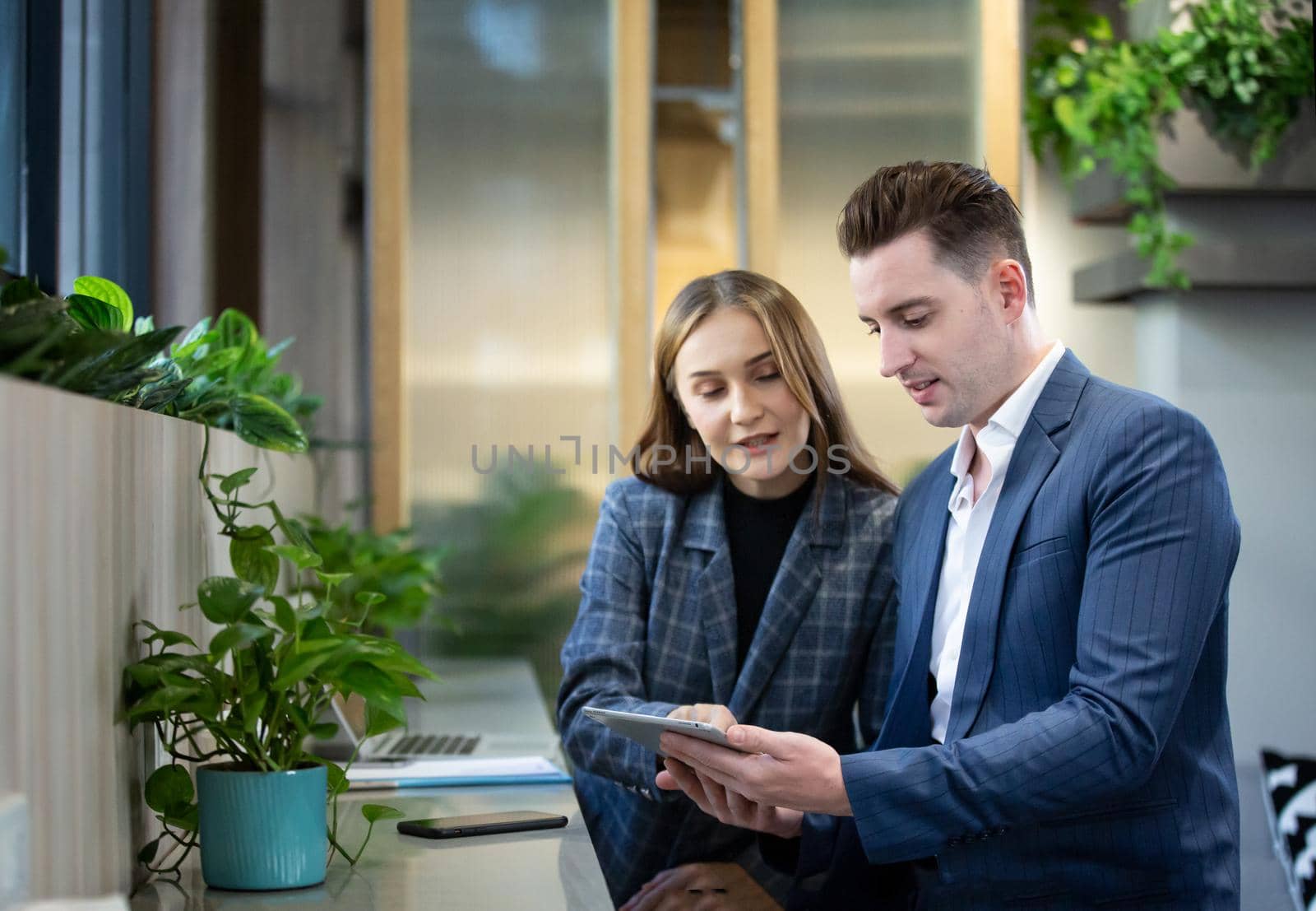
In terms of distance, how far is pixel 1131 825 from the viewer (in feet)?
4.53

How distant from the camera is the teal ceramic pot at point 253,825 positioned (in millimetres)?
1225

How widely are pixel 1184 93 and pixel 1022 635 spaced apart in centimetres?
225

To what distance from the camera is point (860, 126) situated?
3217 millimetres

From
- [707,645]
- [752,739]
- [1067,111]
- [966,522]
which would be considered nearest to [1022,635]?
[966,522]

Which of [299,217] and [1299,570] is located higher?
[299,217]

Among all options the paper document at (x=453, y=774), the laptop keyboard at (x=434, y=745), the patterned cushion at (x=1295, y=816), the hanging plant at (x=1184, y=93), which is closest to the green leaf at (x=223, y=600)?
the paper document at (x=453, y=774)

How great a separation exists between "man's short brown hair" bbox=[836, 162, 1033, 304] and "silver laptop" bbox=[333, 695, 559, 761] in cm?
113

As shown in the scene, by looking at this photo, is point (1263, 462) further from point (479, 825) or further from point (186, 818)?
point (186, 818)

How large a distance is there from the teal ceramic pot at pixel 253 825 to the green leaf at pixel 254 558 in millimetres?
190

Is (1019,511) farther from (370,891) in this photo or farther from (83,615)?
(83,615)

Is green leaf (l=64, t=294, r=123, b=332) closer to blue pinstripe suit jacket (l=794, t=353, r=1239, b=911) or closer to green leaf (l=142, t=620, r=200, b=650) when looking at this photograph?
green leaf (l=142, t=620, r=200, b=650)

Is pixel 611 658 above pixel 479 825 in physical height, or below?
above

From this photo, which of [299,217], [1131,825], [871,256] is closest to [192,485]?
[871,256]

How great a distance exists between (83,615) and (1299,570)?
123 inches
